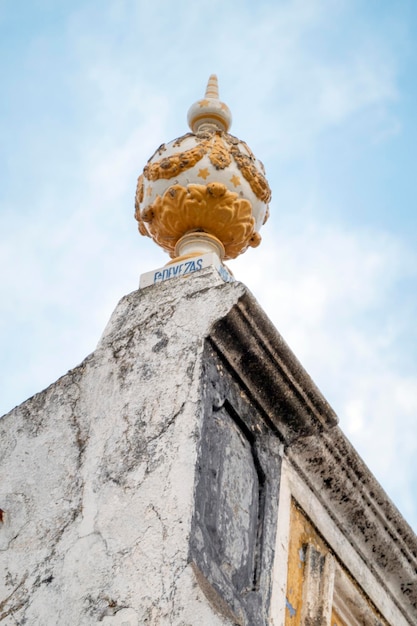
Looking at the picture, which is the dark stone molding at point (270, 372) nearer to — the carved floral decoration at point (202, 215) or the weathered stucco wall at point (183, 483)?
the weathered stucco wall at point (183, 483)

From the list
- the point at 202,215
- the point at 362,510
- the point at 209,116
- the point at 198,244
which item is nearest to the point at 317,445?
the point at 362,510

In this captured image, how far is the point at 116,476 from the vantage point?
3904 millimetres

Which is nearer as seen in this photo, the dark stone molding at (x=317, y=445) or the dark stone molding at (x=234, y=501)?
the dark stone molding at (x=234, y=501)

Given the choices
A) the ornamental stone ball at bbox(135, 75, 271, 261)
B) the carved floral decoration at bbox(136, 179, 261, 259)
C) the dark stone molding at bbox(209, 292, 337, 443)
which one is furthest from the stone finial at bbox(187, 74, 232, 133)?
the dark stone molding at bbox(209, 292, 337, 443)

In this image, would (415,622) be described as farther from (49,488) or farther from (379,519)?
(49,488)

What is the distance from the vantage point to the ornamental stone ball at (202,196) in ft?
16.9

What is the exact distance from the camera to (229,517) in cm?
395

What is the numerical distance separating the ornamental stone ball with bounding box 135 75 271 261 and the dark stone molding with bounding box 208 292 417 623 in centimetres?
83

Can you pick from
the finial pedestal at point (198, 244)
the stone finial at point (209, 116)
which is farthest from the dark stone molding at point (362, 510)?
the stone finial at point (209, 116)

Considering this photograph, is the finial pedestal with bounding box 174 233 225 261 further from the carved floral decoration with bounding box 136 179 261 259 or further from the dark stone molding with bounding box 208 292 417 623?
the dark stone molding with bounding box 208 292 417 623

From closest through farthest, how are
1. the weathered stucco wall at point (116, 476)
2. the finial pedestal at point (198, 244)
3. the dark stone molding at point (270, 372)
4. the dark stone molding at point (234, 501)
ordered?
1. the weathered stucco wall at point (116, 476)
2. the dark stone molding at point (234, 501)
3. the dark stone molding at point (270, 372)
4. the finial pedestal at point (198, 244)

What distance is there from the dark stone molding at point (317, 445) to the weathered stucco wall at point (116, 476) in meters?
0.15

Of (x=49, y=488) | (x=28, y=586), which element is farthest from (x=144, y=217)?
(x=28, y=586)

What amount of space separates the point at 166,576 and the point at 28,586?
0.53 metres
